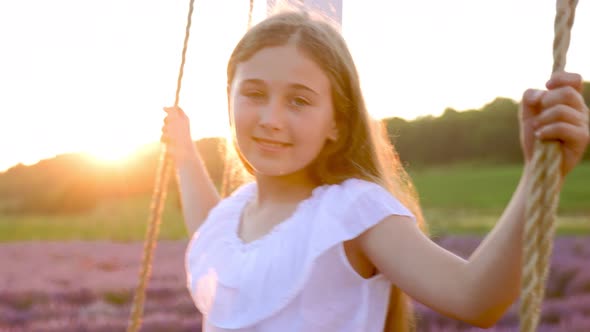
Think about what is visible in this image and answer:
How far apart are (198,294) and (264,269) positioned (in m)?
0.16

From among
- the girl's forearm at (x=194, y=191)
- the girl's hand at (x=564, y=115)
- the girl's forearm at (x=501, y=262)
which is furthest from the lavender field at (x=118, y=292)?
the girl's hand at (x=564, y=115)

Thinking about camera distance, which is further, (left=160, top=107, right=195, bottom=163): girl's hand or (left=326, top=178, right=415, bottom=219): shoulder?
(left=160, top=107, right=195, bottom=163): girl's hand

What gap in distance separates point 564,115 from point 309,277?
0.43m

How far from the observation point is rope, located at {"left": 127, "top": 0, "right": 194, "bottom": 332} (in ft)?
4.20

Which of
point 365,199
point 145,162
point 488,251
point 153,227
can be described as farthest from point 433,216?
point 488,251

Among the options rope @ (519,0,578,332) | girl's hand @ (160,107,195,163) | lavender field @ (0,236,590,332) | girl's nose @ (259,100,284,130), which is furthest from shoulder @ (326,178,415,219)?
lavender field @ (0,236,590,332)

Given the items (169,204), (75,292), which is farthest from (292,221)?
(169,204)

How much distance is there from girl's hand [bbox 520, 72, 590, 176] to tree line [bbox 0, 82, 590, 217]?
4124mm

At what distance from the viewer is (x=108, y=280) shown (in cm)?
334

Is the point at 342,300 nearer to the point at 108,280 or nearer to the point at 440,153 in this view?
the point at 108,280

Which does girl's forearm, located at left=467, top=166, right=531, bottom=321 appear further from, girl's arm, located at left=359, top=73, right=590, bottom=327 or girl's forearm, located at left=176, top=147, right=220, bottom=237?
girl's forearm, located at left=176, top=147, right=220, bottom=237

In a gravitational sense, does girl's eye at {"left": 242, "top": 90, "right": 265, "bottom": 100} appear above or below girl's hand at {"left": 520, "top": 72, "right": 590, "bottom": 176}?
above

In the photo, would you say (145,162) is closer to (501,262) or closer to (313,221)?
(313,221)

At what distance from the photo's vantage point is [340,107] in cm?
111
